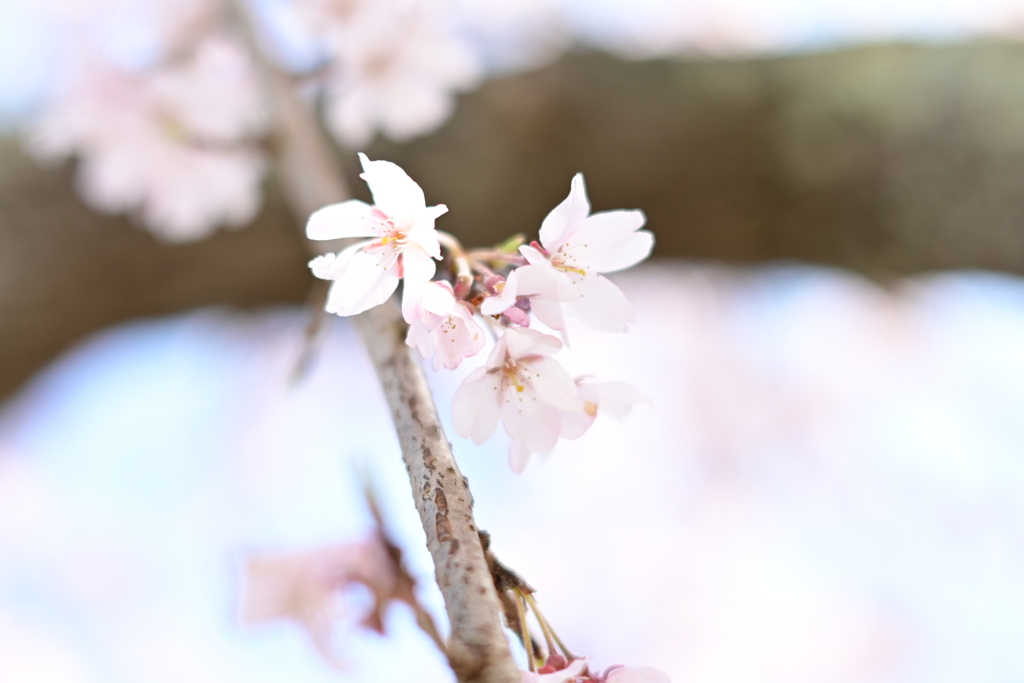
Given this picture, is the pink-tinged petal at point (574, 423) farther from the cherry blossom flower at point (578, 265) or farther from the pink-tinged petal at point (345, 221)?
the pink-tinged petal at point (345, 221)

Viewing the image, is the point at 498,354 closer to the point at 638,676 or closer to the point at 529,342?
the point at 529,342

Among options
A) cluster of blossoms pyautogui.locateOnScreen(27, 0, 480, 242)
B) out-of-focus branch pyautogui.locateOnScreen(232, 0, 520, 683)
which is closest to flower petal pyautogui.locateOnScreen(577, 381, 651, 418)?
out-of-focus branch pyautogui.locateOnScreen(232, 0, 520, 683)

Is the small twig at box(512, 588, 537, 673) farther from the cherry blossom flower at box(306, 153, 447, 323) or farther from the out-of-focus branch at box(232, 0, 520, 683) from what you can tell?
the cherry blossom flower at box(306, 153, 447, 323)

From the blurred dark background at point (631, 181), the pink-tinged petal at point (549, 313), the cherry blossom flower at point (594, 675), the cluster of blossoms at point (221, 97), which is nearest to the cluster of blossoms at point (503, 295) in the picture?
the pink-tinged petal at point (549, 313)

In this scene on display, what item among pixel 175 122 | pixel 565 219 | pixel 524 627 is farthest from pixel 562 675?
pixel 175 122

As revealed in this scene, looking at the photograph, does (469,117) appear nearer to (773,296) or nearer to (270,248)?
(270,248)

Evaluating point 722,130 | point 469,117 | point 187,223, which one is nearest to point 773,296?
point 722,130
